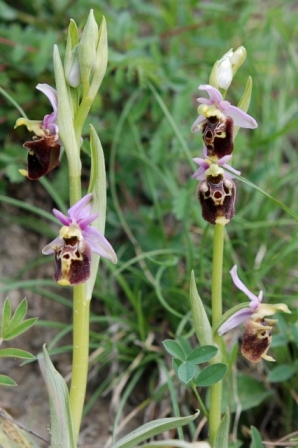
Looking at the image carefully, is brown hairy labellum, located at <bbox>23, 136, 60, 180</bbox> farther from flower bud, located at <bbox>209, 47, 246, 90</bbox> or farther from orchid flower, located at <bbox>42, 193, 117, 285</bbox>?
flower bud, located at <bbox>209, 47, 246, 90</bbox>

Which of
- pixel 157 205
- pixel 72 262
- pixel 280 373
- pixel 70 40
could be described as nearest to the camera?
pixel 72 262

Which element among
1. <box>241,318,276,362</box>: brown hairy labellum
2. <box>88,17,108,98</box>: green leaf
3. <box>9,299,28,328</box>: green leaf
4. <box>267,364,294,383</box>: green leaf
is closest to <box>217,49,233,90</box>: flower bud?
<box>88,17,108,98</box>: green leaf

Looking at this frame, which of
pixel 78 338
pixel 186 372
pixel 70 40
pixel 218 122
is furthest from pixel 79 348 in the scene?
pixel 70 40

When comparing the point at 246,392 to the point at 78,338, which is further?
the point at 246,392

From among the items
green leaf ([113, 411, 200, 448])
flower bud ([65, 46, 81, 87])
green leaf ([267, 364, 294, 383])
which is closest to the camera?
green leaf ([113, 411, 200, 448])

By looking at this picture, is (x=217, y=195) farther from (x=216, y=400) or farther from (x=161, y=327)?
(x=161, y=327)

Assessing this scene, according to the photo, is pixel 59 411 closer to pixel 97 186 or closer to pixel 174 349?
pixel 174 349
